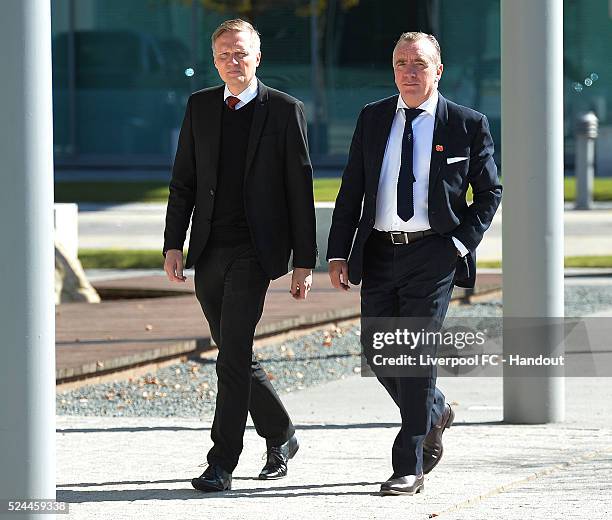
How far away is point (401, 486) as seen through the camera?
6.06 meters

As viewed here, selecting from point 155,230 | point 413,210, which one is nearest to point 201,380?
point 413,210

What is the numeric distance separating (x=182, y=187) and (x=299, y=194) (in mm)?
492

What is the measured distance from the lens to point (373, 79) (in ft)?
103

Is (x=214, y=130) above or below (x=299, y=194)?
above

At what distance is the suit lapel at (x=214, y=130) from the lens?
20.4 feet

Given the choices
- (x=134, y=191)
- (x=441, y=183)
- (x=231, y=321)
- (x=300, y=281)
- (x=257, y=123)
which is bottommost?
(x=134, y=191)

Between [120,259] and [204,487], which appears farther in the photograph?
[120,259]

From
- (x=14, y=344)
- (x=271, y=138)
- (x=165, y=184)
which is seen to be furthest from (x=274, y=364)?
(x=165, y=184)

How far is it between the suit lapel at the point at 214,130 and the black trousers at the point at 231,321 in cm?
31

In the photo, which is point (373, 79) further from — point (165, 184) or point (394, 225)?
point (394, 225)

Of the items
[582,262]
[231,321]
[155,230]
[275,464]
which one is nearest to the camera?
[231,321]

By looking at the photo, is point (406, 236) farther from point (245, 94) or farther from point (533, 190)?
point (533, 190)

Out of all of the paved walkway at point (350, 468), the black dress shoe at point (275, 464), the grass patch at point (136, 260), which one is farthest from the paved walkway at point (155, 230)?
the black dress shoe at point (275, 464)

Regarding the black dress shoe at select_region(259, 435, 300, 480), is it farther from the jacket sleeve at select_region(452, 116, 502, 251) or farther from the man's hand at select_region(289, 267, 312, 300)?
the jacket sleeve at select_region(452, 116, 502, 251)
